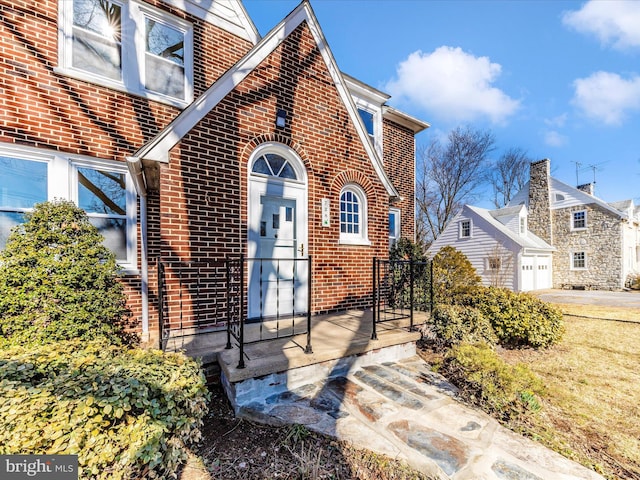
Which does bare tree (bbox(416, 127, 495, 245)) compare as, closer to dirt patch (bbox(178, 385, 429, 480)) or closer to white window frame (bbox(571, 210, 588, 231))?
white window frame (bbox(571, 210, 588, 231))

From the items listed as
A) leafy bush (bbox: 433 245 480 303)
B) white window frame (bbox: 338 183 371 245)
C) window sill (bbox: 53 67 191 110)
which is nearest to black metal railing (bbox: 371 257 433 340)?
leafy bush (bbox: 433 245 480 303)

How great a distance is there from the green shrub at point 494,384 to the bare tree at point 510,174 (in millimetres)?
30027

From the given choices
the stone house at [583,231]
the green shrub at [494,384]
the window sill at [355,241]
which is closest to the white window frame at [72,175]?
the window sill at [355,241]

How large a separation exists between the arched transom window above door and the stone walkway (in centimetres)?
348

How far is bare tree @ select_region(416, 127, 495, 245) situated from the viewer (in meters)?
23.7

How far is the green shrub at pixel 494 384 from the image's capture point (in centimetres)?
296

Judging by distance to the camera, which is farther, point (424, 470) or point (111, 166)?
point (111, 166)

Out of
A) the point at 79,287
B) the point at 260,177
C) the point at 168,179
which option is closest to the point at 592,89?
the point at 260,177

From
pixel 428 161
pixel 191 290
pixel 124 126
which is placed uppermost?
pixel 428 161

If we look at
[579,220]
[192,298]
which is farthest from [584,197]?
[192,298]

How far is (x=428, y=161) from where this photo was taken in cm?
2475

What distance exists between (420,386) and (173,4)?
25.1 feet

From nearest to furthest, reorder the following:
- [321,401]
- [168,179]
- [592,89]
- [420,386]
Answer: [321,401], [420,386], [168,179], [592,89]

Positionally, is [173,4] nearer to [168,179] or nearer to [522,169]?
[168,179]
